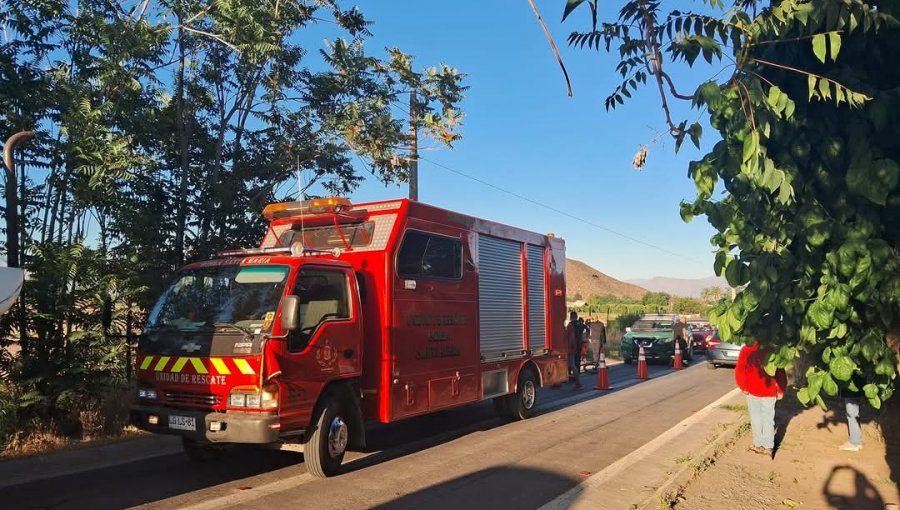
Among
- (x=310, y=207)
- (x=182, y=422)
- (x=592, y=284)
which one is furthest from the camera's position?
(x=592, y=284)

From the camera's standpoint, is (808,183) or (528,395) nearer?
(808,183)

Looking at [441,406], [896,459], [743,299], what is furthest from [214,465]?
[896,459]

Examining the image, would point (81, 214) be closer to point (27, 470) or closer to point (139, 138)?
point (139, 138)

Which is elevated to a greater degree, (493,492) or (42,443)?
(42,443)

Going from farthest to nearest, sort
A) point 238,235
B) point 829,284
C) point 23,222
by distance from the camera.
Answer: point 238,235 < point 23,222 < point 829,284

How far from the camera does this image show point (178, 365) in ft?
21.4

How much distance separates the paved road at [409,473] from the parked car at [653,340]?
11346mm

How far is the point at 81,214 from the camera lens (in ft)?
30.7

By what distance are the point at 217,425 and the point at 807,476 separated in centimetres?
629

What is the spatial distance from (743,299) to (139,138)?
9.12m

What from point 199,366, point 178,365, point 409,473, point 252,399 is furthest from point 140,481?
point 409,473

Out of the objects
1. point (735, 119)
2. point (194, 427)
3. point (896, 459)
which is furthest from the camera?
point (896, 459)

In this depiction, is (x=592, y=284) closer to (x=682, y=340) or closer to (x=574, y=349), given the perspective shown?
(x=682, y=340)

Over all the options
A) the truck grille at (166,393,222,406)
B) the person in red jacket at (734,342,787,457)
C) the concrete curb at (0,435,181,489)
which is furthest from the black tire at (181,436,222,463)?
the person in red jacket at (734,342,787,457)
